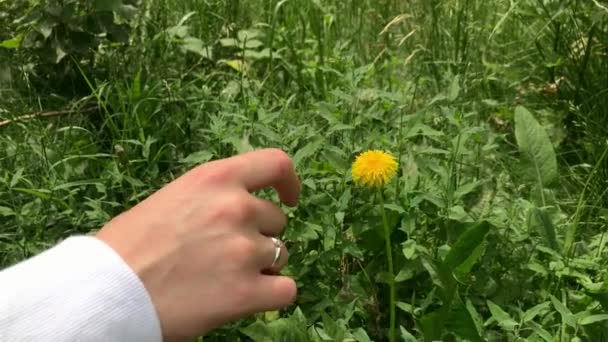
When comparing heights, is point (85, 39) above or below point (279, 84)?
above

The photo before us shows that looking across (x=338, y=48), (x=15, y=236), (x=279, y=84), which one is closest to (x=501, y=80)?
(x=338, y=48)

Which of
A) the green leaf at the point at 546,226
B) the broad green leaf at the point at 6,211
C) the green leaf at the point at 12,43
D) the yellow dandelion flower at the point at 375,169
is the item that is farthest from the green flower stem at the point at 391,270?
the green leaf at the point at 12,43

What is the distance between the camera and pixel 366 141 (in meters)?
1.74

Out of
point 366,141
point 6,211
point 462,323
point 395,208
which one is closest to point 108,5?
point 6,211

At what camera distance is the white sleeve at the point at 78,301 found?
2.93 feet

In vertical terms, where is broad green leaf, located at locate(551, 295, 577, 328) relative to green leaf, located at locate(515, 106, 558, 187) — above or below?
below

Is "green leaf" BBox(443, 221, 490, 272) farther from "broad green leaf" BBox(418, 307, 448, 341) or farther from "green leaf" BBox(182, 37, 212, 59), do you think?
Result: "green leaf" BBox(182, 37, 212, 59)

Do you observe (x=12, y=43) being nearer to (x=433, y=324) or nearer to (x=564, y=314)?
(x=433, y=324)

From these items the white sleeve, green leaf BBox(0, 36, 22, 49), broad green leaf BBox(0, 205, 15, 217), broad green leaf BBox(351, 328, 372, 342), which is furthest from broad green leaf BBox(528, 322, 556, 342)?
green leaf BBox(0, 36, 22, 49)

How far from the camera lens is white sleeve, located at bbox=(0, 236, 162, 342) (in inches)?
35.2

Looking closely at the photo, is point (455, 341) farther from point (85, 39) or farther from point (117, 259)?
point (85, 39)

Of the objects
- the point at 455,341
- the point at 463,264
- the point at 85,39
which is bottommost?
the point at 455,341

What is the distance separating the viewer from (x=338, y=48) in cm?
239

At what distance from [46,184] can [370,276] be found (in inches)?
29.2
